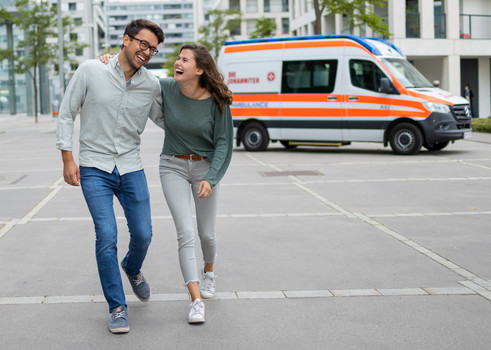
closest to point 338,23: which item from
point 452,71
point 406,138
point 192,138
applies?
point 452,71

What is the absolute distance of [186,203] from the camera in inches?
187

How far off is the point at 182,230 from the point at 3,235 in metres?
3.53

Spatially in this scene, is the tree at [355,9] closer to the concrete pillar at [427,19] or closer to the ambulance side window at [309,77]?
the concrete pillar at [427,19]

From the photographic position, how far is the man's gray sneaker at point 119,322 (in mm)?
4254

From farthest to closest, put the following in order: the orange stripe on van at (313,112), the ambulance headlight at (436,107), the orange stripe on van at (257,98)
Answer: the orange stripe on van at (257,98) < the orange stripe on van at (313,112) < the ambulance headlight at (436,107)

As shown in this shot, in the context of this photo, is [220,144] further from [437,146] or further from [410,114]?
[437,146]

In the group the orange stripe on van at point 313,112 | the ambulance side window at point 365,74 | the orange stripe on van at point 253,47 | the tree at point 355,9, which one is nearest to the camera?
the ambulance side window at point 365,74

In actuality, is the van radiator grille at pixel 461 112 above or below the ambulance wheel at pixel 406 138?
above

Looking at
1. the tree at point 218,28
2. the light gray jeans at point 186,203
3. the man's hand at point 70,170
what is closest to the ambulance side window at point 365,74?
the light gray jeans at point 186,203

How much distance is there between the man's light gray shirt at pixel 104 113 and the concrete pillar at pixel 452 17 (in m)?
31.9

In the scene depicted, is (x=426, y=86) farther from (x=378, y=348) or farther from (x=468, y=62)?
(x=468, y=62)

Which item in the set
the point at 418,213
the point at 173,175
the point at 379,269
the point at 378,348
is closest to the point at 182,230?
the point at 173,175

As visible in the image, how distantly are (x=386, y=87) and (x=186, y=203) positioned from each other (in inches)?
498

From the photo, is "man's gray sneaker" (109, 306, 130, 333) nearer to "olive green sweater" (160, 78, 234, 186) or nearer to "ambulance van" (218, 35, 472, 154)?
"olive green sweater" (160, 78, 234, 186)
